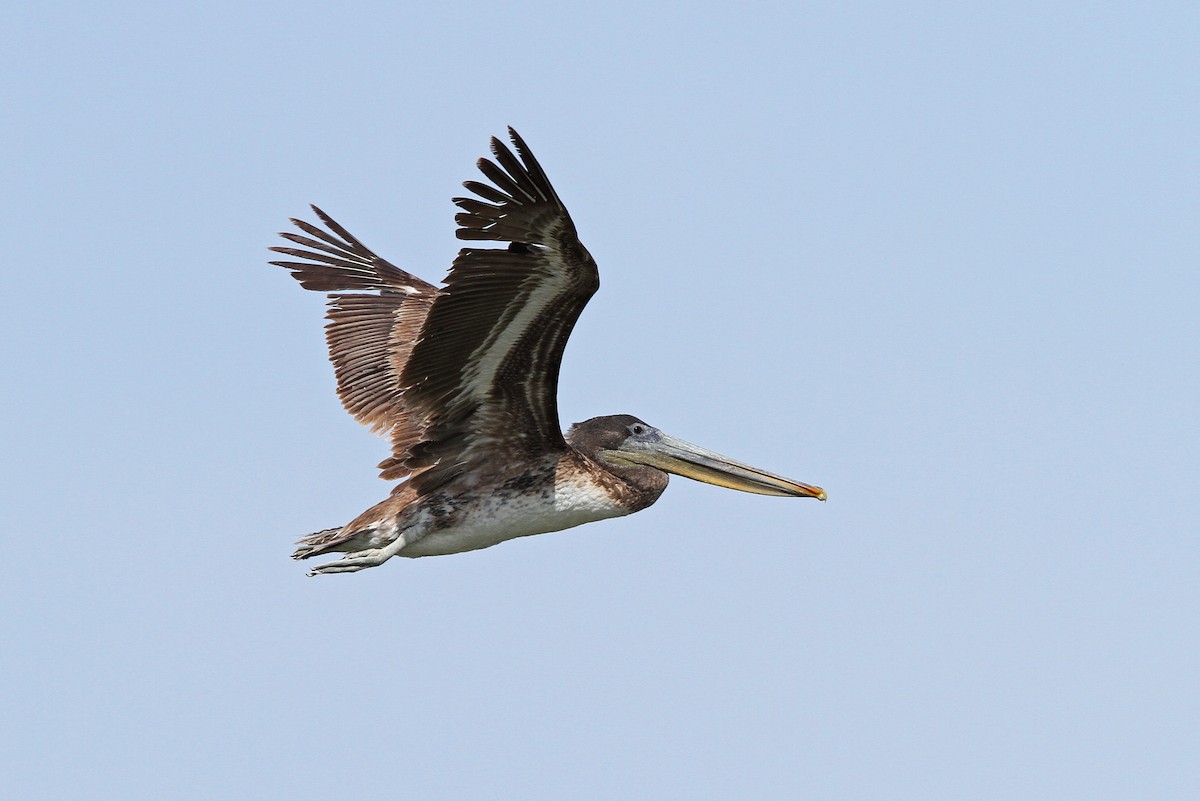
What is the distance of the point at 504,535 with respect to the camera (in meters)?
10.6

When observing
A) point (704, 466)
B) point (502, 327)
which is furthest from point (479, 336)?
point (704, 466)

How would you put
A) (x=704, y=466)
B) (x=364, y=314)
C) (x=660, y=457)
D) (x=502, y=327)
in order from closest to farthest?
1. (x=502, y=327)
2. (x=660, y=457)
3. (x=704, y=466)
4. (x=364, y=314)

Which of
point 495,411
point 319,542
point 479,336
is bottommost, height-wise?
point 319,542

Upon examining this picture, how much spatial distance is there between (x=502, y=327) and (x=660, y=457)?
7.08 ft

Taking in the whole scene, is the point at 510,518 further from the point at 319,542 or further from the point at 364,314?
the point at 364,314

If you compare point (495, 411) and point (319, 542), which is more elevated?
point (495, 411)

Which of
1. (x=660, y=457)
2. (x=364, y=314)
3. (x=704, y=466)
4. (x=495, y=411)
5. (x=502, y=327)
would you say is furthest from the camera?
(x=364, y=314)

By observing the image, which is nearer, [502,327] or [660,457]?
[502,327]

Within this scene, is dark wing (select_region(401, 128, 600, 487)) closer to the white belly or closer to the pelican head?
the white belly

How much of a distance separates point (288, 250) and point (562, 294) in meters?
4.40

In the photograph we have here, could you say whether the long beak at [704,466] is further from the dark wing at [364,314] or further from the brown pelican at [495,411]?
the dark wing at [364,314]

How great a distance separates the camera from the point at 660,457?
11398 millimetres

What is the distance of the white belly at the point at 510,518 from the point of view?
10.4 metres

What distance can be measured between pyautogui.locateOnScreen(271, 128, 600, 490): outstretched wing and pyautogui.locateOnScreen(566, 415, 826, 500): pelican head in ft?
2.51
